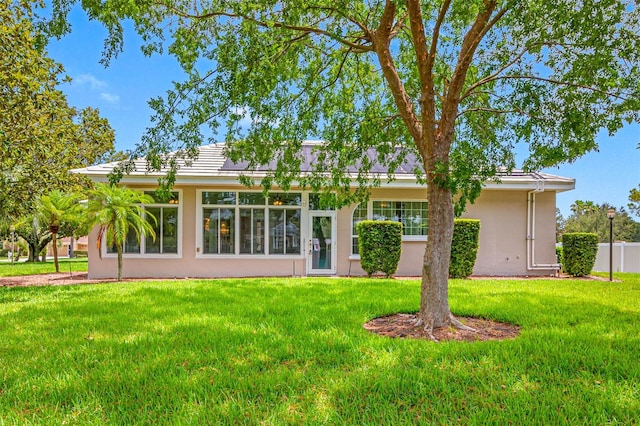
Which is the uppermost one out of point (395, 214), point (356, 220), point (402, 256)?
point (395, 214)

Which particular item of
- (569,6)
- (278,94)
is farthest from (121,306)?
(569,6)

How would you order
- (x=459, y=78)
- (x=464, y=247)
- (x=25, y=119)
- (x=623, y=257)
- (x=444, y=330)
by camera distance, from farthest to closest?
(x=623, y=257) → (x=464, y=247) → (x=25, y=119) → (x=459, y=78) → (x=444, y=330)

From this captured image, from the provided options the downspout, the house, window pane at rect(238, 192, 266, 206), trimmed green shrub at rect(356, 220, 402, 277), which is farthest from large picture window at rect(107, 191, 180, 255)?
the house

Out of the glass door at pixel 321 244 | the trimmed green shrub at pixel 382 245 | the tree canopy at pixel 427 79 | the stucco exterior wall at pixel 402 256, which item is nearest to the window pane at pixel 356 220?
the stucco exterior wall at pixel 402 256

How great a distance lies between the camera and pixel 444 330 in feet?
16.9

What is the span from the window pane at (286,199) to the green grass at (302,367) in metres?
6.15

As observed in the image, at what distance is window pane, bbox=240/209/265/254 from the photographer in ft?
41.1

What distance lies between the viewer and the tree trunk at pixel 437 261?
17.1 feet

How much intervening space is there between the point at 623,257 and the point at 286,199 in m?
14.2

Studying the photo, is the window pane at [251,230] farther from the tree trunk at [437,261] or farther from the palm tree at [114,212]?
the tree trunk at [437,261]

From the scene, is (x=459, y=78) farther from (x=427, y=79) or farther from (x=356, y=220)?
(x=356, y=220)

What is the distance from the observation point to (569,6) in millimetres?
4785

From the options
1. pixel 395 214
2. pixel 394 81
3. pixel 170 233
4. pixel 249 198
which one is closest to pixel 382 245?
pixel 395 214

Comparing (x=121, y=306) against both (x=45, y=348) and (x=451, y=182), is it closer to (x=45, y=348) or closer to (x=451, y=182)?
(x=45, y=348)
